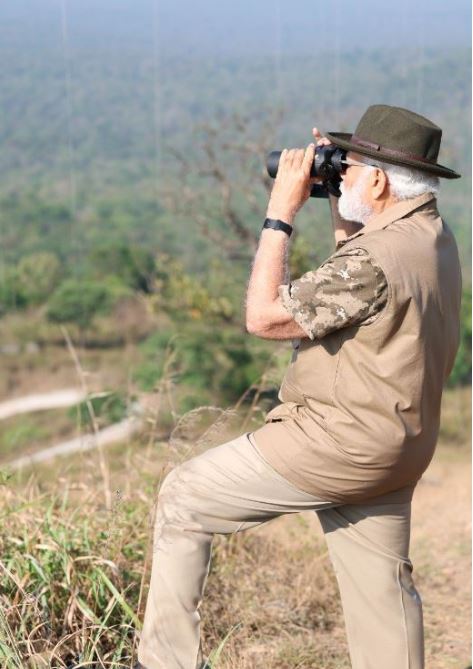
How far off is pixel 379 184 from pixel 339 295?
1.17ft

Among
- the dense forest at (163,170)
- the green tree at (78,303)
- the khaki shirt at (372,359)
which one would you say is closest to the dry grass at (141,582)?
the khaki shirt at (372,359)

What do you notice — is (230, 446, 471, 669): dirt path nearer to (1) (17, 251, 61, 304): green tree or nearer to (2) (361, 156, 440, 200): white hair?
(2) (361, 156, 440, 200): white hair

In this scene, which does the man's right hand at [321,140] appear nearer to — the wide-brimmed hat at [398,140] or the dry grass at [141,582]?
the wide-brimmed hat at [398,140]

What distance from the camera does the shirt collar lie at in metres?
2.47

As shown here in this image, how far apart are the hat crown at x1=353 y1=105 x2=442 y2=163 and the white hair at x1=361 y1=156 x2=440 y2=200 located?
0.13ft

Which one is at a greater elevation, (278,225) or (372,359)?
(278,225)

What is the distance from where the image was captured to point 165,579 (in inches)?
98.3

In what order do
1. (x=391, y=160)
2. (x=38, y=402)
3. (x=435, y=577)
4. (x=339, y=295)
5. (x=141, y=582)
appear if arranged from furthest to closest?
(x=38, y=402) < (x=435, y=577) < (x=141, y=582) < (x=391, y=160) < (x=339, y=295)

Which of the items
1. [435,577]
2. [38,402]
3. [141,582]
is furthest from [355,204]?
[38,402]

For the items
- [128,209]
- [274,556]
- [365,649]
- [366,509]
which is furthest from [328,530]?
[128,209]

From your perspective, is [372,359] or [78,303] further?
[78,303]

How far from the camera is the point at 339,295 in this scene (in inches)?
91.4

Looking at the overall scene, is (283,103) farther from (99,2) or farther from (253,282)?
(253,282)

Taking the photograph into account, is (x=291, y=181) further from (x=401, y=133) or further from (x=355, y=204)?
(x=401, y=133)
